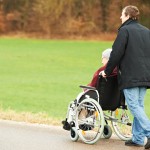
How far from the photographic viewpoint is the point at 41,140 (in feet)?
25.8

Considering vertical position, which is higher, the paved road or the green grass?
the paved road

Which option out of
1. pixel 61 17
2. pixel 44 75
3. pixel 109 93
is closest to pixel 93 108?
pixel 109 93

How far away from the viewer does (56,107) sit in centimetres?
1293

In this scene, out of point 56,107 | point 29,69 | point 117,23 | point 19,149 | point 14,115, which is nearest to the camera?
point 19,149

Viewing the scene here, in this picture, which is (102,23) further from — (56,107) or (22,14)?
(56,107)

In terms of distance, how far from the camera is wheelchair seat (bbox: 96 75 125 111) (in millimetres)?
7699

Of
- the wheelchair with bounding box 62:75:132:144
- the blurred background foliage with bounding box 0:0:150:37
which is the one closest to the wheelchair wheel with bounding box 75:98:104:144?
the wheelchair with bounding box 62:75:132:144

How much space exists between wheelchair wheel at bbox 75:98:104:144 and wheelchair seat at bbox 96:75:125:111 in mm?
179

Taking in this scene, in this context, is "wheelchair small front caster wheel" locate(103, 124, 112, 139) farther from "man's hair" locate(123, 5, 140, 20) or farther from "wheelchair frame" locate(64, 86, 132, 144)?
"man's hair" locate(123, 5, 140, 20)

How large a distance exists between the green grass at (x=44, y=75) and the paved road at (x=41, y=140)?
7.80 feet

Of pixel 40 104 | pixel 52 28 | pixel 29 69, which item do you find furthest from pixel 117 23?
pixel 40 104

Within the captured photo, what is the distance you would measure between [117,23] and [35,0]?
27.4 ft

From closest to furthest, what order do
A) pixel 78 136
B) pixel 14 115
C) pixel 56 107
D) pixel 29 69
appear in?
pixel 78 136 < pixel 14 115 < pixel 56 107 < pixel 29 69

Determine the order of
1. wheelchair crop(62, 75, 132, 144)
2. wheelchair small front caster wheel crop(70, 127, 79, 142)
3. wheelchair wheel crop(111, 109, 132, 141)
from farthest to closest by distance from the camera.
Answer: wheelchair wheel crop(111, 109, 132, 141) → wheelchair small front caster wheel crop(70, 127, 79, 142) → wheelchair crop(62, 75, 132, 144)
